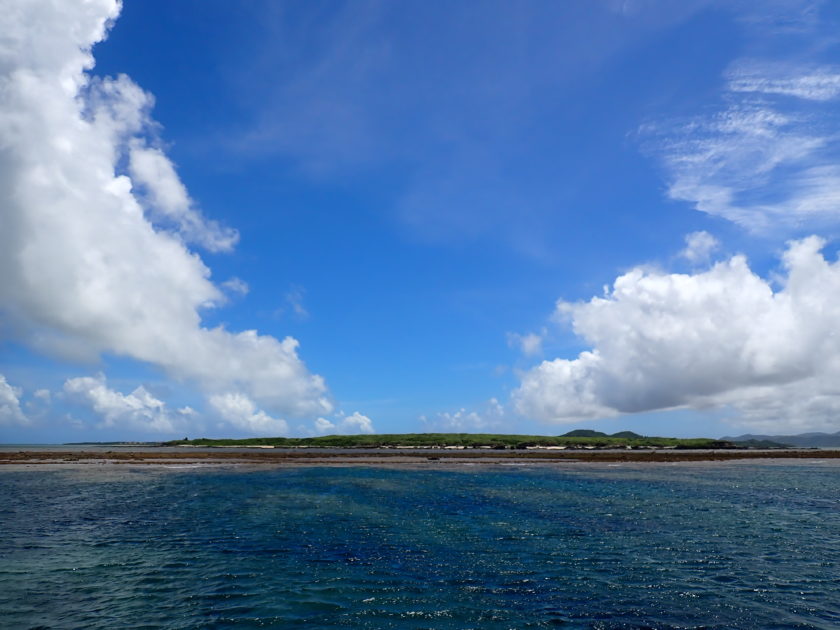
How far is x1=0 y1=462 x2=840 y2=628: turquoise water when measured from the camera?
19.0 m

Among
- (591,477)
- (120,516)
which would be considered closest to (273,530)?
(120,516)

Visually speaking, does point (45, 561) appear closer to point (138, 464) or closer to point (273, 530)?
point (273, 530)

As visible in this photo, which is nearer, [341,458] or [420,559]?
[420,559]

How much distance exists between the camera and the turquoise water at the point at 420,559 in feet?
62.2

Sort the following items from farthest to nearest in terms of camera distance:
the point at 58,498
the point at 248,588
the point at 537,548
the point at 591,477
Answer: the point at 591,477 < the point at 58,498 < the point at 537,548 < the point at 248,588

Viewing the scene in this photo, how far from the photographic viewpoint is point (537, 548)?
2888 centimetres

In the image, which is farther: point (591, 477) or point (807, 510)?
point (591, 477)

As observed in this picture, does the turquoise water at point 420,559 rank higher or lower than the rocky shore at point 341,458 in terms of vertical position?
higher

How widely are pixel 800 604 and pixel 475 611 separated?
14.5 metres

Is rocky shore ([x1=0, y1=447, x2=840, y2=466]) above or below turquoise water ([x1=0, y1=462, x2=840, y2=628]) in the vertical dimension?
below

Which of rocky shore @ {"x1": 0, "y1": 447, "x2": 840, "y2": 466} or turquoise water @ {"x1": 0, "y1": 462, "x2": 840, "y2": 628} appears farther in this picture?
rocky shore @ {"x1": 0, "y1": 447, "x2": 840, "y2": 466}

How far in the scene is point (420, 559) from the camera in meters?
26.6

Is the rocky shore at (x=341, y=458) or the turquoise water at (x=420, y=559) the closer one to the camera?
the turquoise water at (x=420, y=559)

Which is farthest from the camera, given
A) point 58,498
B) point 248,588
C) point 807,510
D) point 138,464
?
point 138,464
